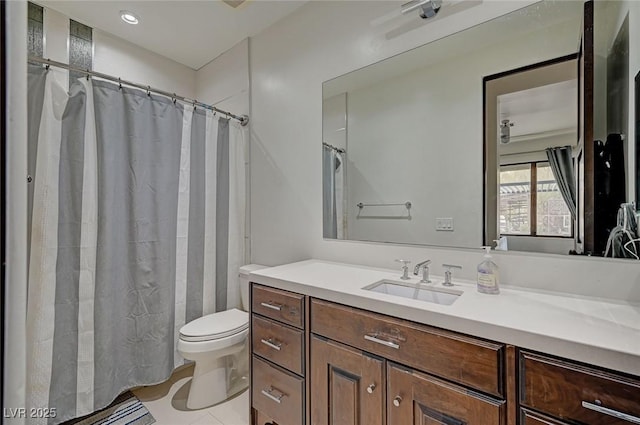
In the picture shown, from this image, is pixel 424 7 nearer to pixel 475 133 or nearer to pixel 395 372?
pixel 475 133

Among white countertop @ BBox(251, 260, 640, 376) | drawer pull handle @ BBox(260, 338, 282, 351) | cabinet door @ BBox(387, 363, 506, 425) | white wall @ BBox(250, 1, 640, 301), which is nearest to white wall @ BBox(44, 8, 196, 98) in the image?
white wall @ BBox(250, 1, 640, 301)

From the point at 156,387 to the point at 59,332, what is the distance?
2.66 feet

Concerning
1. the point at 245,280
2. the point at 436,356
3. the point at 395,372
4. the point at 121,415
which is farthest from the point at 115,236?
the point at 436,356

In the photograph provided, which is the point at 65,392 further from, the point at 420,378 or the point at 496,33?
the point at 496,33

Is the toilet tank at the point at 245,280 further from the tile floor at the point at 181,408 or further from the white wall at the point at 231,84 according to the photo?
the tile floor at the point at 181,408

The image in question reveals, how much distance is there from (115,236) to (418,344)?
176 centimetres

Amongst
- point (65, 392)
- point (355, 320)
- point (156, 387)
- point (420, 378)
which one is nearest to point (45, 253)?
point (65, 392)

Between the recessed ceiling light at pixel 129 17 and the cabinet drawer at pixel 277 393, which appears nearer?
the cabinet drawer at pixel 277 393

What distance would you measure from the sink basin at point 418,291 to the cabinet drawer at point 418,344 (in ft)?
0.62

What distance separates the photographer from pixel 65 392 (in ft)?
5.08

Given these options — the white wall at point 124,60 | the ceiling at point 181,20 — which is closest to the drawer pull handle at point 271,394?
the ceiling at point 181,20

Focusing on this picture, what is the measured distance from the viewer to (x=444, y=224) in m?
1.49

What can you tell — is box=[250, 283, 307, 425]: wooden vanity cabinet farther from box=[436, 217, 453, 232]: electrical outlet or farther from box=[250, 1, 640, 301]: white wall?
box=[436, 217, 453, 232]: electrical outlet

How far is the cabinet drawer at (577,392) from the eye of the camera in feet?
2.30
